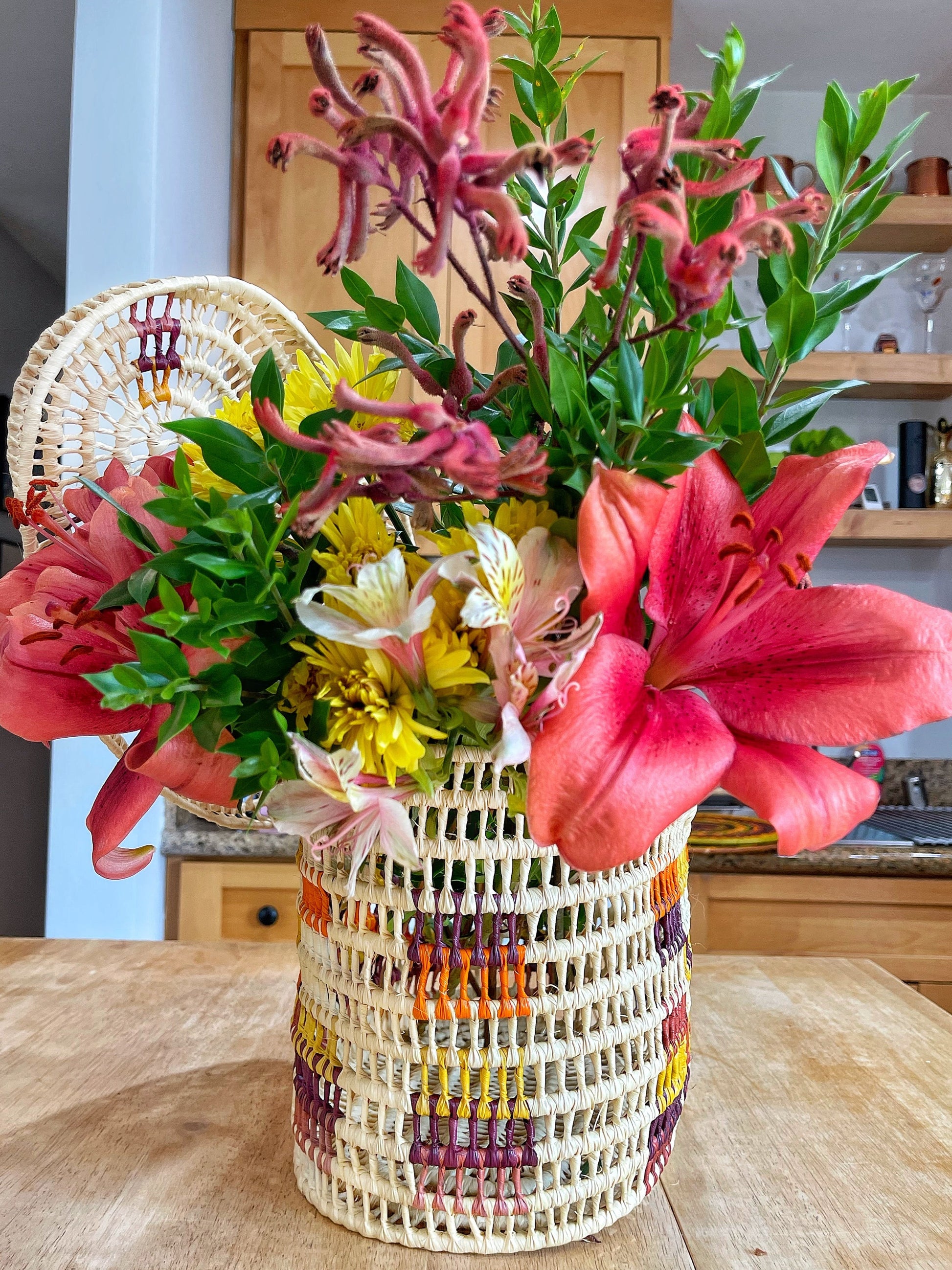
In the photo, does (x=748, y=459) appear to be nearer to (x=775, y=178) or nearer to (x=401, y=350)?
(x=401, y=350)

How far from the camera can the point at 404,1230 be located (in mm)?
404

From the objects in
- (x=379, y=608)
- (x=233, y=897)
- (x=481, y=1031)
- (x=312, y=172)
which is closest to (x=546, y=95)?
(x=379, y=608)

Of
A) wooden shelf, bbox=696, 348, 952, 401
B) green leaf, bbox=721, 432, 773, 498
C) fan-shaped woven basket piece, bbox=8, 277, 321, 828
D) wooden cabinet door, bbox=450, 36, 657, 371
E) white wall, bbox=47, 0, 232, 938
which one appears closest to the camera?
green leaf, bbox=721, 432, 773, 498

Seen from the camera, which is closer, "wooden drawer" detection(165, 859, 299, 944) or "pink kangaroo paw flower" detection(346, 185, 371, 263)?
"pink kangaroo paw flower" detection(346, 185, 371, 263)

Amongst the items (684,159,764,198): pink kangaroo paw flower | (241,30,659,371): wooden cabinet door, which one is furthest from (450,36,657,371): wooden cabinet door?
(684,159,764,198): pink kangaroo paw flower

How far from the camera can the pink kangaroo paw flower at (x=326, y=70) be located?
274mm

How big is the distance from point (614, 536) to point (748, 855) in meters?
1.62

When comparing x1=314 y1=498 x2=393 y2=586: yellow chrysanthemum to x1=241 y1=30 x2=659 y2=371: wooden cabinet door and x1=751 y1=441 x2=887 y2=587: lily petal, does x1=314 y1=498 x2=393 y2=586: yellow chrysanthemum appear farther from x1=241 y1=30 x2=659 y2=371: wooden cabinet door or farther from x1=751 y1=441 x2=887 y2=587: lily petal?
x1=241 y1=30 x2=659 y2=371: wooden cabinet door

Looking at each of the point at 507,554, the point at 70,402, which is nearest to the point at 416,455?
the point at 507,554

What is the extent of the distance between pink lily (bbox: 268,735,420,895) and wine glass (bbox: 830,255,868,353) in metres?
2.25

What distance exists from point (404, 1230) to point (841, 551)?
2.50 meters

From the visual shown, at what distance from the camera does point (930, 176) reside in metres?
2.37

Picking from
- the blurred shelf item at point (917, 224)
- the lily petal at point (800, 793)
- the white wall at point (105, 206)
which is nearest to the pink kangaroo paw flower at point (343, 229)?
the lily petal at point (800, 793)

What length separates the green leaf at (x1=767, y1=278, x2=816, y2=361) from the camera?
343 millimetres
